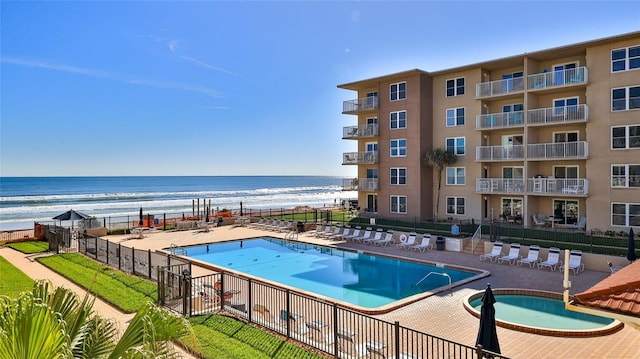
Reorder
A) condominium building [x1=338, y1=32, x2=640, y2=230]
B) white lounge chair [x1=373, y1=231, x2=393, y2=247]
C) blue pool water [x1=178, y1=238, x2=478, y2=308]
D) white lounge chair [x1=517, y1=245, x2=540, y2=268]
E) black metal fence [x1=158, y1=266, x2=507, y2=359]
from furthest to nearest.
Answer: white lounge chair [x1=373, y1=231, x2=393, y2=247]
condominium building [x1=338, y1=32, x2=640, y2=230]
white lounge chair [x1=517, y1=245, x2=540, y2=268]
blue pool water [x1=178, y1=238, x2=478, y2=308]
black metal fence [x1=158, y1=266, x2=507, y2=359]

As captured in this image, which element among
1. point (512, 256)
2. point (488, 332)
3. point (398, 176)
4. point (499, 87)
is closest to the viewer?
point (488, 332)

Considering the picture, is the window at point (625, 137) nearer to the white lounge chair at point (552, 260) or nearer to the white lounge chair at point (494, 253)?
the white lounge chair at point (552, 260)

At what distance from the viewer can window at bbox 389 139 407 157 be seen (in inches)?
1249

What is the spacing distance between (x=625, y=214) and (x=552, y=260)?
8.37 m

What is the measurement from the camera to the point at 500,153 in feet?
91.8

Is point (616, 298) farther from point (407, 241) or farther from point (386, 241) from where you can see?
point (386, 241)

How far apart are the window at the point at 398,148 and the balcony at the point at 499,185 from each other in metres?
5.92

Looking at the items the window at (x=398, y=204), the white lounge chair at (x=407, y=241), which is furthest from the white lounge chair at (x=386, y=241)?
the window at (x=398, y=204)

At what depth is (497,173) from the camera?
96.4 feet

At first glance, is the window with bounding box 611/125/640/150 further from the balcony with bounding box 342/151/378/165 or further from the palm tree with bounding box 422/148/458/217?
the balcony with bounding box 342/151/378/165

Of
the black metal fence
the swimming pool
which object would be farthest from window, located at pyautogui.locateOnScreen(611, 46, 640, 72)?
the black metal fence

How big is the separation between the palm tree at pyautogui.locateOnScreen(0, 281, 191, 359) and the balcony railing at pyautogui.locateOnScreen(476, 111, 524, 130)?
2732cm

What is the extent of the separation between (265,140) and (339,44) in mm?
75186

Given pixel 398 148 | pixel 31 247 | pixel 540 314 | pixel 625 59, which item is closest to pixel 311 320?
pixel 540 314
